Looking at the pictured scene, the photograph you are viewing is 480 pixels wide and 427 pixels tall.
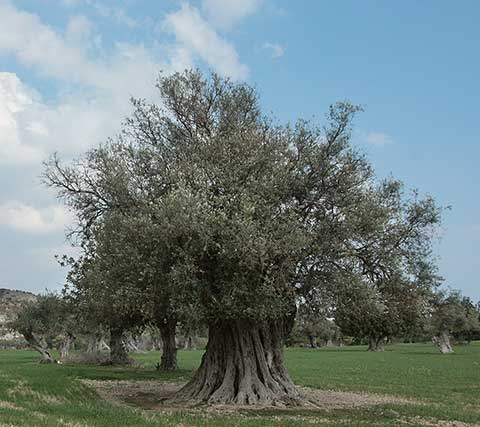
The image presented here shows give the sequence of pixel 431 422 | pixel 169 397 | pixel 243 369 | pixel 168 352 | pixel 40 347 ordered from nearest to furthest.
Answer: pixel 431 422
pixel 243 369
pixel 169 397
pixel 168 352
pixel 40 347

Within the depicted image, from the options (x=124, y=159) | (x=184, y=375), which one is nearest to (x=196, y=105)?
(x=124, y=159)

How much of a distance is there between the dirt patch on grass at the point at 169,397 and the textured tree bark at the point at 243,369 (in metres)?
0.85

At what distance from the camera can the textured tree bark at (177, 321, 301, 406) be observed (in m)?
23.6

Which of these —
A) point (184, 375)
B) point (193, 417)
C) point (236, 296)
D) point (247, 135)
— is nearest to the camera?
point (193, 417)

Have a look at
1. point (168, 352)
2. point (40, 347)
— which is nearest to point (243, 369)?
point (168, 352)

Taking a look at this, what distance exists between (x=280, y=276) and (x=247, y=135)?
574 cm

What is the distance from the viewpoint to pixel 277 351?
25.6m

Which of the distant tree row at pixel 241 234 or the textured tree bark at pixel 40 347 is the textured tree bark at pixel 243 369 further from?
the textured tree bark at pixel 40 347

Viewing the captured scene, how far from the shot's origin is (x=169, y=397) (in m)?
25.7

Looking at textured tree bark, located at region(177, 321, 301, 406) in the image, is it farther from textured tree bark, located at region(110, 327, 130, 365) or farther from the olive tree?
textured tree bark, located at region(110, 327, 130, 365)

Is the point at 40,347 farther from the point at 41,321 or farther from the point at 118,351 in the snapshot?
the point at 118,351

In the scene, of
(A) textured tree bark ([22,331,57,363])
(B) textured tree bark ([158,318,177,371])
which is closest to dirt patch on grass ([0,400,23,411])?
(B) textured tree bark ([158,318,177,371])

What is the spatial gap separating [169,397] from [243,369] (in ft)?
12.1

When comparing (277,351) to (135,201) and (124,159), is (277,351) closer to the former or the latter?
(135,201)
